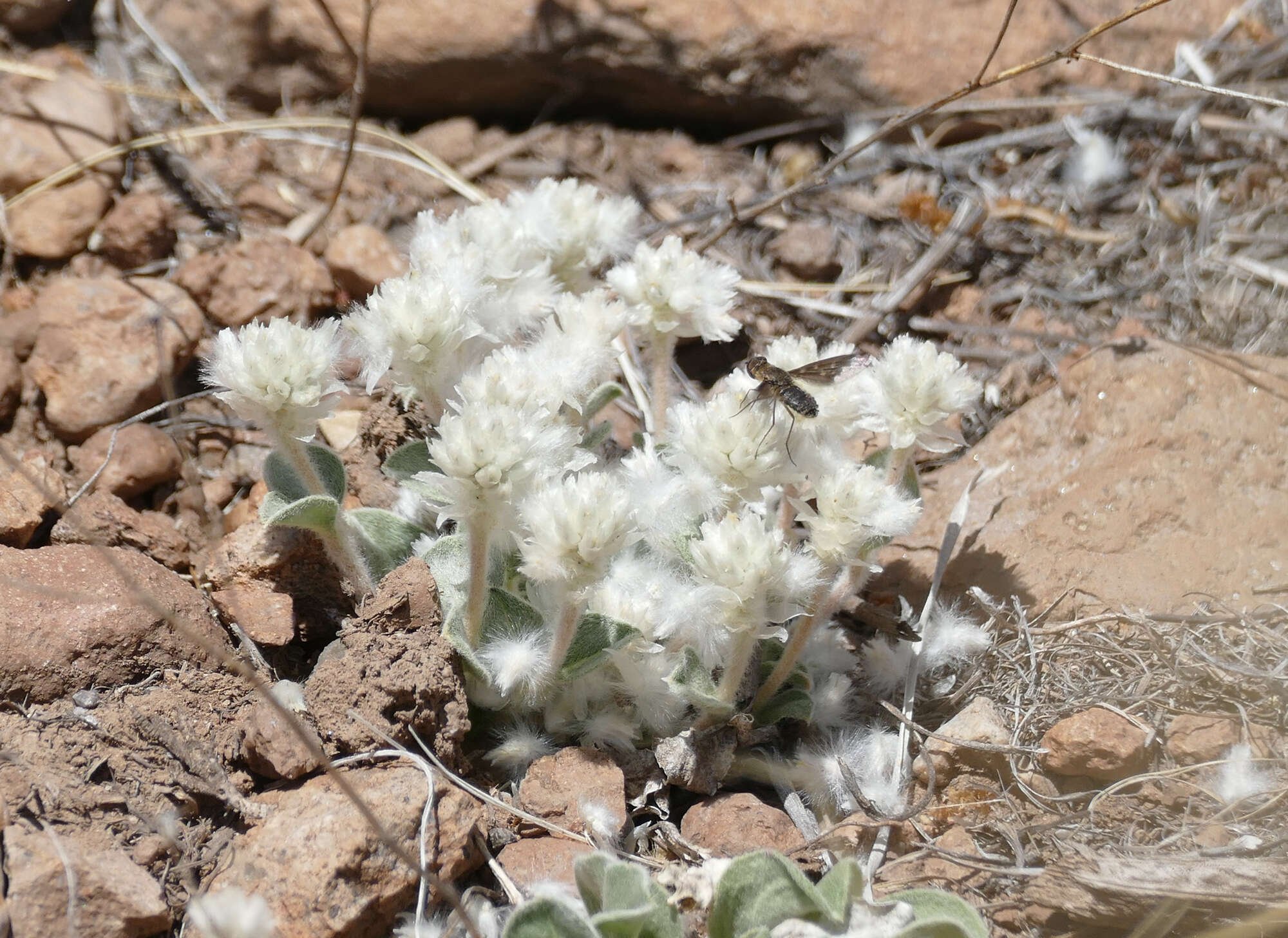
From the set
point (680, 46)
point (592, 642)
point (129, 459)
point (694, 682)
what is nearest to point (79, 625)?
point (129, 459)

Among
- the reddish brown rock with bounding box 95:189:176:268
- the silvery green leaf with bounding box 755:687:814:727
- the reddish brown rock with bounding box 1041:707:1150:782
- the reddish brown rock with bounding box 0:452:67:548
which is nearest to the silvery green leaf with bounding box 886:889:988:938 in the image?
the silvery green leaf with bounding box 755:687:814:727

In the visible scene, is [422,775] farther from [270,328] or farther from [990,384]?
[990,384]

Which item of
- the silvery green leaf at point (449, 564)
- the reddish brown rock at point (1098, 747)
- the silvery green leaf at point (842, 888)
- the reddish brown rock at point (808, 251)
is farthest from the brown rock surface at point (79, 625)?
the reddish brown rock at point (808, 251)

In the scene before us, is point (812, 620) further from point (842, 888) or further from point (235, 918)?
point (235, 918)

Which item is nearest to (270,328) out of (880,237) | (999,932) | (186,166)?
(999,932)

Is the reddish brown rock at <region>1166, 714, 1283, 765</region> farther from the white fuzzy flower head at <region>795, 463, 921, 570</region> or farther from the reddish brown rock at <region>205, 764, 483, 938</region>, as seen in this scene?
the reddish brown rock at <region>205, 764, 483, 938</region>

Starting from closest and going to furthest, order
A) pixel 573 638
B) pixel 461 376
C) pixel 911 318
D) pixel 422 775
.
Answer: pixel 422 775, pixel 573 638, pixel 461 376, pixel 911 318
